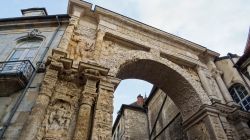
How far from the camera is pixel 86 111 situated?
474 centimetres

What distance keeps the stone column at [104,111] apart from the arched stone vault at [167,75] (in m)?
1.42

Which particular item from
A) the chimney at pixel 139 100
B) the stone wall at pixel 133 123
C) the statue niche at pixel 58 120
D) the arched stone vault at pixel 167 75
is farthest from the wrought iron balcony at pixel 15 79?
the chimney at pixel 139 100

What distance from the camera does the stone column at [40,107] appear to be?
401 cm

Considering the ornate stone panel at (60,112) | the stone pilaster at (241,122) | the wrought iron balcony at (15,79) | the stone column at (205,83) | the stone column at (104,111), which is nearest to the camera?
the ornate stone panel at (60,112)

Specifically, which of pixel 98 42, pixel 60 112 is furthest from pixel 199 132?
pixel 60 112

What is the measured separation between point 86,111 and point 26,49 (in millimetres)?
3265

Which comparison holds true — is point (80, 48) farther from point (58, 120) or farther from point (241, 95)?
point (241, 95)

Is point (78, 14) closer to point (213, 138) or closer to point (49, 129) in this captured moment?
point (49, 129)

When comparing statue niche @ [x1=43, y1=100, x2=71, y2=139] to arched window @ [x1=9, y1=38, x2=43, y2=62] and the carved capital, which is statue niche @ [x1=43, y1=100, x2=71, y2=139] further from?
the carved capital

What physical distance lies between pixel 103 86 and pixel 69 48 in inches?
69.2

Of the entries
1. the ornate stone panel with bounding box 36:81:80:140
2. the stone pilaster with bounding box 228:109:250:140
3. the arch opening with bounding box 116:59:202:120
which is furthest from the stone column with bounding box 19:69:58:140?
the stone pilaster with bounding box 228:109:250:140

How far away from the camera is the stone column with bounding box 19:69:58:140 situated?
4.01 m

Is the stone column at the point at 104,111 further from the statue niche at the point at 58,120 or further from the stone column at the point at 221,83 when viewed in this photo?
the stone column at the point at 221,83

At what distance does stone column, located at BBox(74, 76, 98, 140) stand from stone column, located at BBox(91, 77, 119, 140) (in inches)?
6.0
